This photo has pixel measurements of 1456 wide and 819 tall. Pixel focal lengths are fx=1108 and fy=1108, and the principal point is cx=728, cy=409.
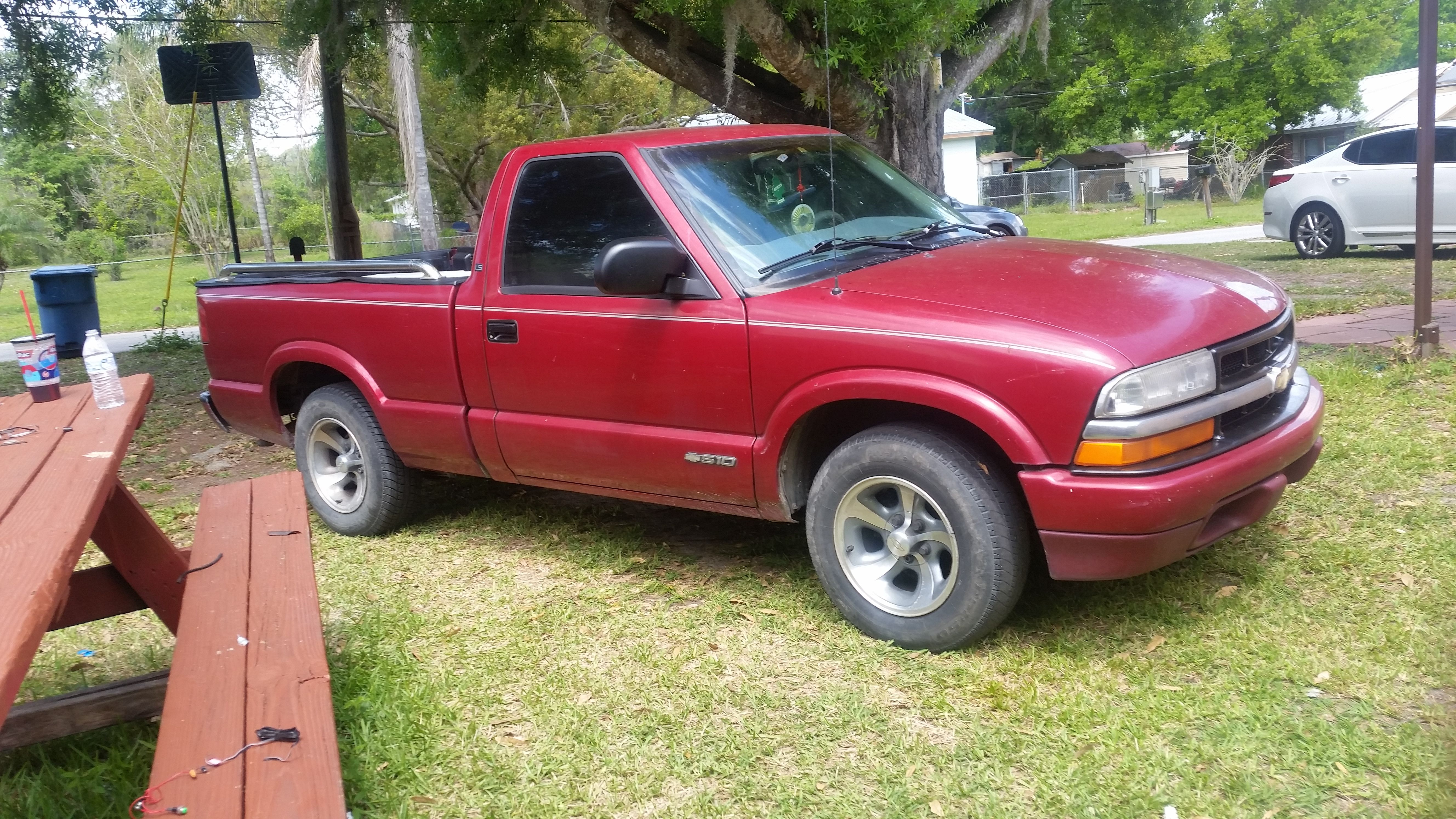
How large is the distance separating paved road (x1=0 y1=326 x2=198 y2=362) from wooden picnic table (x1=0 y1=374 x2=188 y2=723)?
33.3 ft

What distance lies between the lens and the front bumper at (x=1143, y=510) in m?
3.24

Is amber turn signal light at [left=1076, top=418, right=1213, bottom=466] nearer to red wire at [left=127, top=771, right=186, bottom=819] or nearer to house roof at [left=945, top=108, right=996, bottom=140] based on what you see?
red wire at [left=127, top=771, right=186, bottom=819]

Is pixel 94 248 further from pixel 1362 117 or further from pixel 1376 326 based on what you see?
pixel 1362 117

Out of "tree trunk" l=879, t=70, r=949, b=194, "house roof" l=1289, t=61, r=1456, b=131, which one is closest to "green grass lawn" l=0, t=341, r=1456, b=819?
"tree trunk" l=879, t=70, r=949, b=194

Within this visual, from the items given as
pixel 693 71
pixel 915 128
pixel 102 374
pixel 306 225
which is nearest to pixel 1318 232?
pixel 915 128

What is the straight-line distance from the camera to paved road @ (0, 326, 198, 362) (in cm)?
1335

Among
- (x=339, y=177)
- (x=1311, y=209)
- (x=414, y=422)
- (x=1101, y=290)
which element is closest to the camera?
(x=1101, y=290)

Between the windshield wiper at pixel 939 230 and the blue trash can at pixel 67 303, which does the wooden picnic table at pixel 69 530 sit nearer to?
the windshield wiper at pixel 939 230

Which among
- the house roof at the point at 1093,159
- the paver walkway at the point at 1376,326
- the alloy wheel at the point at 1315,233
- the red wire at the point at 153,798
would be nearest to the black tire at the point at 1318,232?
the alloy wheel at the point at 1315,233

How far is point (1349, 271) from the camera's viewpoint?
1149 centimetres

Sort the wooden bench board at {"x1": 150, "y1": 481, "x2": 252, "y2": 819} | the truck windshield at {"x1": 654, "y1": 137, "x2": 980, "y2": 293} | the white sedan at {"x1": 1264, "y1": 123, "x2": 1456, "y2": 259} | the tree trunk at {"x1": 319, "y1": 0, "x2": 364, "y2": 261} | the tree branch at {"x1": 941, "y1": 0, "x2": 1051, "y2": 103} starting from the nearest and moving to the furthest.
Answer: the wooden bench board at {"x1": 150, "y1": 481, "x2": 252, "y2": 819}
the truck windshield at {"x1": 654, "y1": 137, "x2": 980, "y2": 293}
the tree branch at {"x1": 941, "y1": 0, "x2": 1051, "y2": 103}
the white sedan at {"x1": 1264, "y1": 123, "x2": 1456, "y2": 259}
the tree trunk at {"x1": 319, "y1": 0, "x2": 364, "y2": 261}

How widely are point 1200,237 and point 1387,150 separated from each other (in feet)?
23.4

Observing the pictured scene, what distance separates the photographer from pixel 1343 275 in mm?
11250

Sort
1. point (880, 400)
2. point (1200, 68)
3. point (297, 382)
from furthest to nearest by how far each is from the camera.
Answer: point (1200, 68), point (297, 382), point (880, 400)
